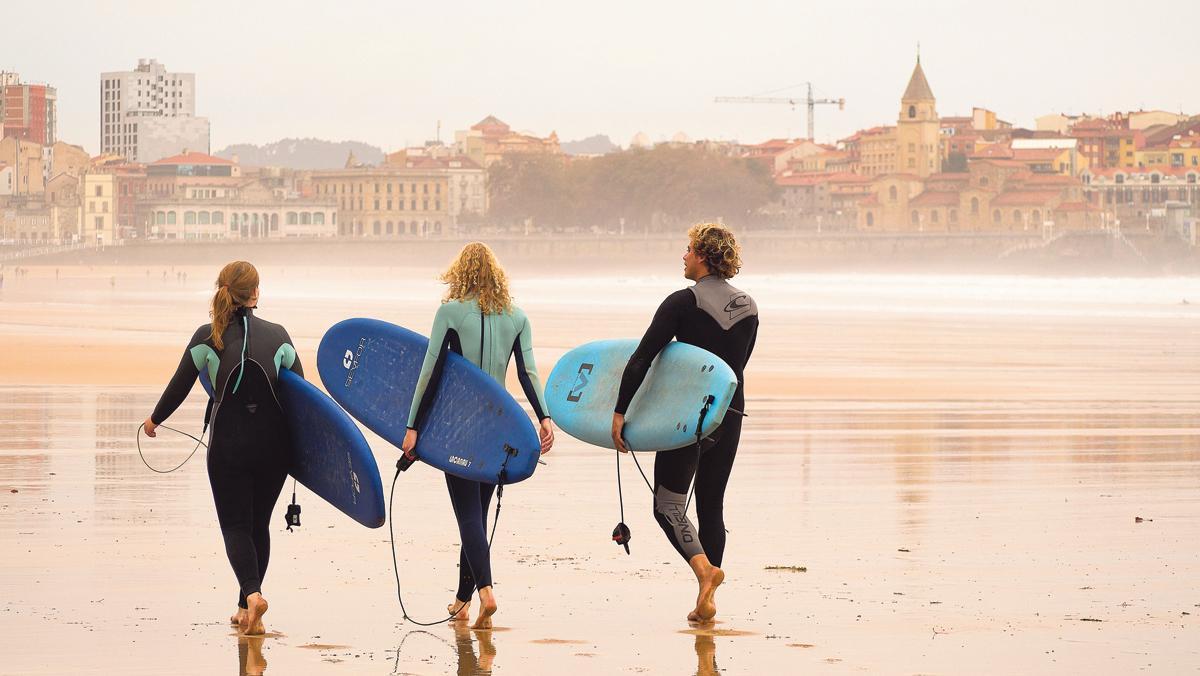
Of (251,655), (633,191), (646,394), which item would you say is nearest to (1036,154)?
(633,191)

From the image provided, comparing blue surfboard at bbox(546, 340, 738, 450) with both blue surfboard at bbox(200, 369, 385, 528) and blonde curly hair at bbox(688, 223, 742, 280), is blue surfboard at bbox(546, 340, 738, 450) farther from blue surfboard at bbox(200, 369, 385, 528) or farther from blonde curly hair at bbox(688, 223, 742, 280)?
blue surfboard at bbox(200, 369, 385, 528)

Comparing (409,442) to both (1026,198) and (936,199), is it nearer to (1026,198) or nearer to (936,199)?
(1026,198)

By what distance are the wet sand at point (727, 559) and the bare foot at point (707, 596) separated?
0.17 ft

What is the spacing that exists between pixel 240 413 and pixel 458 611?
2.87 ft

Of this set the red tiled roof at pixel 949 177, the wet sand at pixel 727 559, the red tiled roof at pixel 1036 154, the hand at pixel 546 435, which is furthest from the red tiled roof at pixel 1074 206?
the hand at pixel 546 435

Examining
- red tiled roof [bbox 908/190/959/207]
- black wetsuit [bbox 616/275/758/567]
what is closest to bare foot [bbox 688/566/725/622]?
black wetsuit [bbox 616/275/758/567]

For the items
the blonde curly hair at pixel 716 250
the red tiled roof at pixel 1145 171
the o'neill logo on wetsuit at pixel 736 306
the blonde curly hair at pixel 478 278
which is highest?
the red tiled roof at pixel 1145 171

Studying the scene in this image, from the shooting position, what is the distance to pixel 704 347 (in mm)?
5703

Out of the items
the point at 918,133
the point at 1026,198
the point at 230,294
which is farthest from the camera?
the point at 918,133

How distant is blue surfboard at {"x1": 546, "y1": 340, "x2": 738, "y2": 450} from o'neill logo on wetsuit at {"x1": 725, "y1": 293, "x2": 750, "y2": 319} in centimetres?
17

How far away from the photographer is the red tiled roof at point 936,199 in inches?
5290

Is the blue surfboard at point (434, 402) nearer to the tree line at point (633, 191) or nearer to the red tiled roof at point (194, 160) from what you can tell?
the tree line at point (633, 191)

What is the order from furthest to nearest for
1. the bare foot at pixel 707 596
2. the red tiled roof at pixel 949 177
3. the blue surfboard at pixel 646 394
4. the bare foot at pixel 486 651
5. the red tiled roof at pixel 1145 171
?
the red tiled roof at pixel 949 177, the red tiled roof at pixel 1145 171, the blue surfboard at pixel 646 394, the bare foot at pixel 707 596, the bare foot at pixel 486 651

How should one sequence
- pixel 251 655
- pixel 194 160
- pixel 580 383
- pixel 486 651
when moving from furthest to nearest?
pixel 194 160 → pixel 580 383 → pixel 486 651 → pixel 251 655
